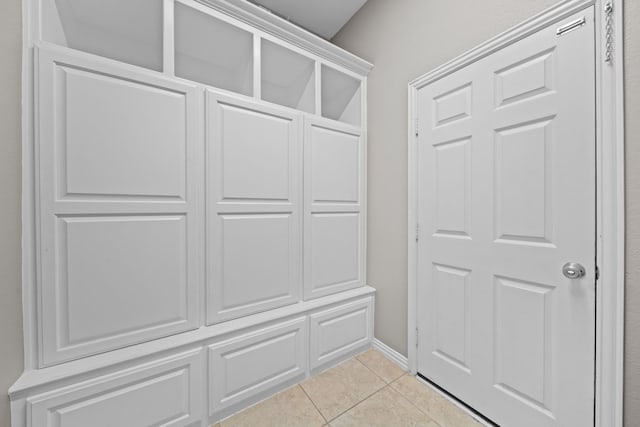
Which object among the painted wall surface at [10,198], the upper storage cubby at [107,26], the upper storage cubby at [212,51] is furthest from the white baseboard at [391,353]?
the upper storage cubby at [107,26]

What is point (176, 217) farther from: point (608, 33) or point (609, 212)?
point (608, 33)

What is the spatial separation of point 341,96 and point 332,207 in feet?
3.66

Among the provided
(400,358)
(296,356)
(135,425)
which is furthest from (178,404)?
(400,358)

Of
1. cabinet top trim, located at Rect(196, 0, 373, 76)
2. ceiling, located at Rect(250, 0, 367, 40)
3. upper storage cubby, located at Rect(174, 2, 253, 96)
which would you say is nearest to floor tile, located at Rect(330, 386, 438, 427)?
upper storage cubby, located at Rect(174, 2, 253, 96)

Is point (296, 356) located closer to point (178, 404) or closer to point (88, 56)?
point (178, 404)

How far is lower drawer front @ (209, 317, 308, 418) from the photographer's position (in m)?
1.35

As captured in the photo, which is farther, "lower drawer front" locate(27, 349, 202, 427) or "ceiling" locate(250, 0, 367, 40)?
"ceiling" locate(250, 0, 367, 40)

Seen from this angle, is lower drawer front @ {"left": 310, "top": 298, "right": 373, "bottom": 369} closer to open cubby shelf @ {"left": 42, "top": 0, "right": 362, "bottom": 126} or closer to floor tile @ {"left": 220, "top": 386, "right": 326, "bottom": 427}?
floor tile @ {"left": 220, "top": 386, "right": 326, "bottom": 427}

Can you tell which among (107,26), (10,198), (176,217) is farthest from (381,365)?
(107,26)

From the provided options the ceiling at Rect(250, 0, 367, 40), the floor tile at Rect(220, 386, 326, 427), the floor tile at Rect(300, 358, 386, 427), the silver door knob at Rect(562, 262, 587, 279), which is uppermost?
the ceiling at Rect(250, 0, 367, 40)

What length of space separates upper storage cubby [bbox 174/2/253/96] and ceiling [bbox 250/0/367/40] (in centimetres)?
64

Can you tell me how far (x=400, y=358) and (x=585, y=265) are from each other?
4.26 feet

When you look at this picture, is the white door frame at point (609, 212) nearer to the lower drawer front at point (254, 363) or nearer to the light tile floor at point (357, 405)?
the light tile floor at point (357, 405)

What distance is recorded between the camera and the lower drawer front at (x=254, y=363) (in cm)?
135
